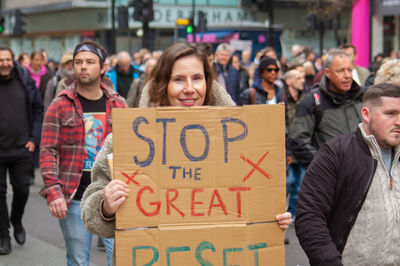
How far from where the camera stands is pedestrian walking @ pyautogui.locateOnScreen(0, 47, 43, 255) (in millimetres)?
7121

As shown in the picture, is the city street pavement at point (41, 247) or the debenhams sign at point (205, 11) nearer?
the city street pavement at point (41, 247)

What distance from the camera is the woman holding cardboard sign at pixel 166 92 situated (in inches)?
117

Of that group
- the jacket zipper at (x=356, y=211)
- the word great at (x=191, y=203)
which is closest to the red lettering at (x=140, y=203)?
the word great at (x=191, y=203)

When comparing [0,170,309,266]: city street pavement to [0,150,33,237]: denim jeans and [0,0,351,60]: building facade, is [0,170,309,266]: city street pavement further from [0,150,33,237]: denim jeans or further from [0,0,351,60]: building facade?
[0,0,351,60]: building facade

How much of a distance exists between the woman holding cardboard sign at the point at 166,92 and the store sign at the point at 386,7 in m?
21.5

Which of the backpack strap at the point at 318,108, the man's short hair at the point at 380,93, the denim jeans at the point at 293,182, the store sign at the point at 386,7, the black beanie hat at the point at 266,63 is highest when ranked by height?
the store sign at the point at 386,7

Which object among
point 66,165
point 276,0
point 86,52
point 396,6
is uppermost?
point 276,0

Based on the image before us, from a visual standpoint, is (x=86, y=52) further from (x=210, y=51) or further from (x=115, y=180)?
(x=210, y=51)

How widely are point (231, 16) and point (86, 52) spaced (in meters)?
42.2

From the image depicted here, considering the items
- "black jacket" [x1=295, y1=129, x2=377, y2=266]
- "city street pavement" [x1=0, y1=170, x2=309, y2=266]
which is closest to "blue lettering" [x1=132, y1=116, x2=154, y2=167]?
"black jacket" [x1=295, y1=129, x2=377, y2=266]

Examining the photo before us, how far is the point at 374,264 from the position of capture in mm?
3221

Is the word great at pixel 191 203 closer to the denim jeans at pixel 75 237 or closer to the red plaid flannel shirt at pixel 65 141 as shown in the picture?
the denim jeans at pixel 75 237

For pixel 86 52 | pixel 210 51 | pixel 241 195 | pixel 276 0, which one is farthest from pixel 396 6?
pixel 276 0

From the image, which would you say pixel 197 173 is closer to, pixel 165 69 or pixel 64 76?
pixel 165 69
